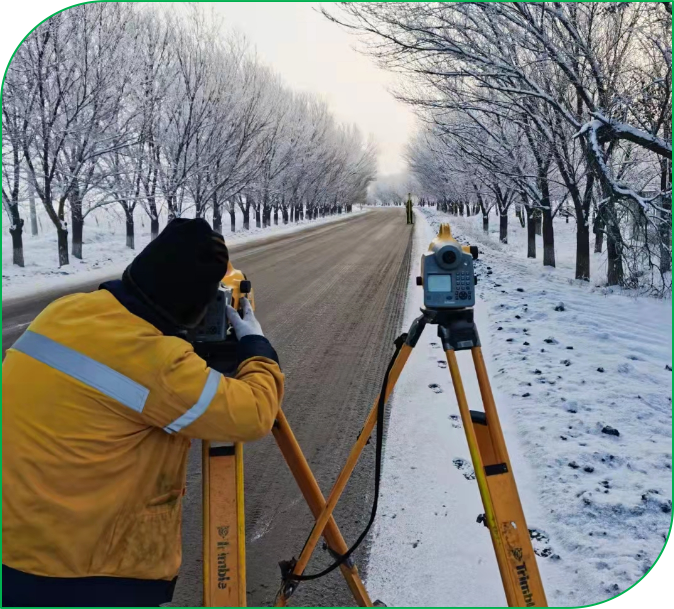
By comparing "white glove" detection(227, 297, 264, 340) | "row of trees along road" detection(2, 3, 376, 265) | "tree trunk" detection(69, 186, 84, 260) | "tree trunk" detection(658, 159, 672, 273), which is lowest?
"white glove" detection(227, 297, 264, 340)

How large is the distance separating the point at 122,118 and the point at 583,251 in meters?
13.1

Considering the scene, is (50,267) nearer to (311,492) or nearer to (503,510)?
(311,492)

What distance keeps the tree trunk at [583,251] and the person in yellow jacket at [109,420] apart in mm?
11044

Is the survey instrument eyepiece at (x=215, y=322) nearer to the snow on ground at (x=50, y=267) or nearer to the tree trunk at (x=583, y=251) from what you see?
the snow on ground at (x=50, y=267)

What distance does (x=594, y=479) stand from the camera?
2971mm

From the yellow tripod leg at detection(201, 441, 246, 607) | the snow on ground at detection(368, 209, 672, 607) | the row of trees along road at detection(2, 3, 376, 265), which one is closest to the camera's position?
the yellow tripod leg at detection(201, 441, 246, 607)

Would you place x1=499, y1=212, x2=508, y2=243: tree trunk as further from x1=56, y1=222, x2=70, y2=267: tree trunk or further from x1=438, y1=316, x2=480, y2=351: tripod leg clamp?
x1=438, y1=316, x2=480, y2=351: tripod leg clamp

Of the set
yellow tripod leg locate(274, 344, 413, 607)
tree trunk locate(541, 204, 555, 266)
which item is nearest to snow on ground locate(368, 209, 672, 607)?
yellow tripod leg locate(274, 344, 413, 607)

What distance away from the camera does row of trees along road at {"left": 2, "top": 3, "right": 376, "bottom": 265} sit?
40.5 feet

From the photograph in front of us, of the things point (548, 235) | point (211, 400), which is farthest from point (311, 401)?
point (548, 235)

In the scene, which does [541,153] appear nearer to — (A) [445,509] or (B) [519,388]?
(B) [519,388]

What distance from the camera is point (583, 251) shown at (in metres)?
11.0

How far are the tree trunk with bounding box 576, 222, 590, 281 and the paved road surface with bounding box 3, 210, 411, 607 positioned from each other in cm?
394

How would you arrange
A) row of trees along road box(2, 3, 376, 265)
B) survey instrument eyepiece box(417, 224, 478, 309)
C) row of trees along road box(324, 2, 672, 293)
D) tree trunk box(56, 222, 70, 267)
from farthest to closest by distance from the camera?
tree trunk box(56, 222, 70, 267), row of trees along road box(2, 3, 376, 265), row of trees along road box(324, 2, 672, 293), survey instrument eyepiece box(417, 224, 478, 309)
